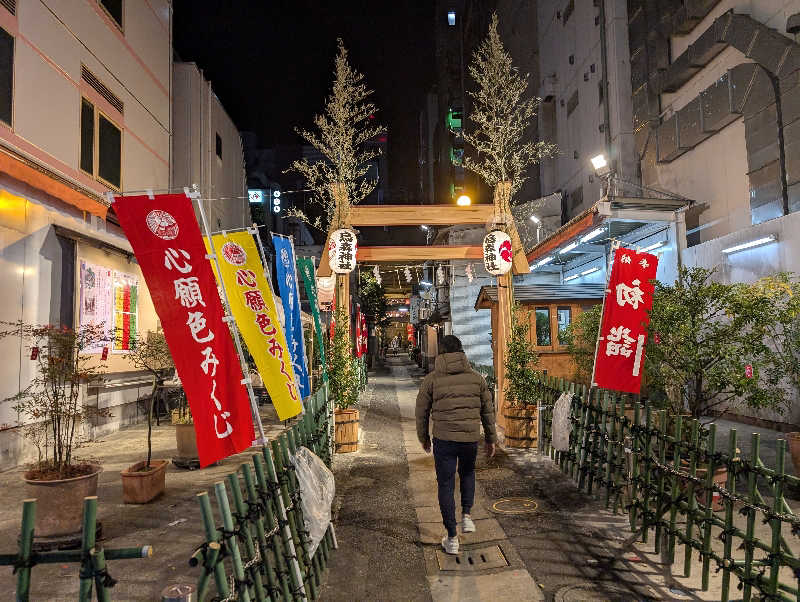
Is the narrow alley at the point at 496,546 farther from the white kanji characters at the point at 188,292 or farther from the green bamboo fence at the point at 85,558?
the white kanji characters at the point at 188,292

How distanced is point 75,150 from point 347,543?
10496 mm

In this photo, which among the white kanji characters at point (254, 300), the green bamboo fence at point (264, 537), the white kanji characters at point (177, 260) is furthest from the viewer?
the white kanji characters at point (254, 300)

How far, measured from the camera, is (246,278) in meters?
6.98

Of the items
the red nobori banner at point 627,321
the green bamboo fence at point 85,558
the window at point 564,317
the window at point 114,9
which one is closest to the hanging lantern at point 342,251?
the red nobori banner at point 627,321

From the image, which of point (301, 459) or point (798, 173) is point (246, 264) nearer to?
point (301, 459)

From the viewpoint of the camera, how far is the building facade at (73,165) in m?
9.45

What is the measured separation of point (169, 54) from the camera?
57.3 ft

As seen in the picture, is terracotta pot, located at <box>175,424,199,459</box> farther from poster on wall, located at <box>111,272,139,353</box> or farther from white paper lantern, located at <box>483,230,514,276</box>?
white paper lantern, located at <box>483,230,514,276</box>

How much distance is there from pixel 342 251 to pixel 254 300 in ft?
18.0

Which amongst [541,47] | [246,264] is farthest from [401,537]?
[541,47]

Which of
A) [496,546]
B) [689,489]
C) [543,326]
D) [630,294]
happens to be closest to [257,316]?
[496,546]

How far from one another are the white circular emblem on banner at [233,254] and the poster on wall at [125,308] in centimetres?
740

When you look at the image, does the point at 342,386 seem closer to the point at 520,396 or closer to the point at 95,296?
the point at 520,396

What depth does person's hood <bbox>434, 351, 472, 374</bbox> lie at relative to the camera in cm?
619
